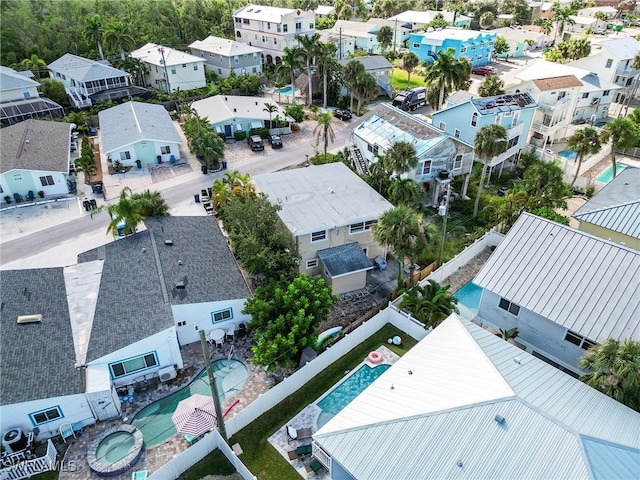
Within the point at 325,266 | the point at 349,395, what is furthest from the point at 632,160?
the point at 349,395

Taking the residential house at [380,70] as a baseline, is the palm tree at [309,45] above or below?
above

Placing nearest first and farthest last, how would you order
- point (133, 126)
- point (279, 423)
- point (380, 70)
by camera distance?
1. point (279, 423)
2. point (133, 126)
3. point (380, 70)

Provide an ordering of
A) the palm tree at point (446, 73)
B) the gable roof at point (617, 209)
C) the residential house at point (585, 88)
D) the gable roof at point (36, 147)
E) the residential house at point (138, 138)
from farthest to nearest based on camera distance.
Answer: the residential house at point (585, 88)
the palm tree at point (446, 73)
the residential house at point (138, 138)
the gable roof at point (36, 147)
the gable roof at point (617, 209)

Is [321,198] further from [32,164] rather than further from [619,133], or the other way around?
[619,133]

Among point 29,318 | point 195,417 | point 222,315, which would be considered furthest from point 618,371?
point 29,318

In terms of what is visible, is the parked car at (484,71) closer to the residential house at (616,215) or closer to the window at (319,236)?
the residential house at (616,215)

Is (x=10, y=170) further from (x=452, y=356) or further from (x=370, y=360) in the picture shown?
(x=452, y=356)

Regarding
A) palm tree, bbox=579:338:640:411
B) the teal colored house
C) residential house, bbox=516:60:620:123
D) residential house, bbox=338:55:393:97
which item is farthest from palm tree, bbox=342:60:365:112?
palm tree, bbox=579:338:640:411

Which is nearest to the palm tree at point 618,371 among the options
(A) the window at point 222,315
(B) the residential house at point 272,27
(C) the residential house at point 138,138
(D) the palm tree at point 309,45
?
(A) the window at point 222,315
